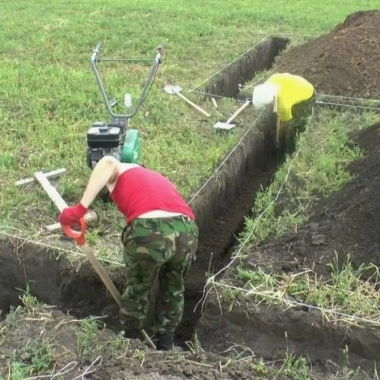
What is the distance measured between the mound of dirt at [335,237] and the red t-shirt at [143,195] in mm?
1082

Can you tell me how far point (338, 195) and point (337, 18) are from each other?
836 centimetres

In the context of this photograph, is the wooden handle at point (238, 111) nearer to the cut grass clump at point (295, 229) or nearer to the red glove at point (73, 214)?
the cut grass clump at point (295, 229)

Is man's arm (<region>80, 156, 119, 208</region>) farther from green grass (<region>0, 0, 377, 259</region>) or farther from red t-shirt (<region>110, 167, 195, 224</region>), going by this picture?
green grass (<region>0, 0, 377, 259</region>)

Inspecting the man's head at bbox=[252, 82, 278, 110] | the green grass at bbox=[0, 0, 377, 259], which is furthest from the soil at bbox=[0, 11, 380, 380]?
the man's head at bbox=[252, 82, 278, 110]

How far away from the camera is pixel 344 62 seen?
8711mm

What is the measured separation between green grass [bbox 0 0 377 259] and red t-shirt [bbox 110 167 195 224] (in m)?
0.93

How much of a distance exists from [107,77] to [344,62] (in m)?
3.22

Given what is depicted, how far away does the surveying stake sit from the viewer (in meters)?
4.85

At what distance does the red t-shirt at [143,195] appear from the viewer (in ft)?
12.2

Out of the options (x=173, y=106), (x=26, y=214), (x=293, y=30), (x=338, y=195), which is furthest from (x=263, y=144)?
(x=293, y=30)

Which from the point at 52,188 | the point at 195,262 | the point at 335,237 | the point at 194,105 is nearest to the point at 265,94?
the point at 194,105

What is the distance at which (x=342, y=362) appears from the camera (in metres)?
3.92

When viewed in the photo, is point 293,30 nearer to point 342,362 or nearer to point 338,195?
point 338,195

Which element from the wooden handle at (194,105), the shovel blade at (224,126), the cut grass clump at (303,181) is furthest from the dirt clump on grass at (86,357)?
the wooden handle at (194,105)
